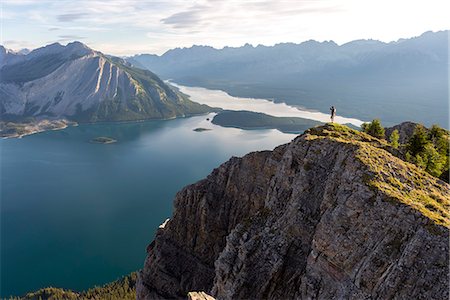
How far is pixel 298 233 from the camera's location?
4234 cm

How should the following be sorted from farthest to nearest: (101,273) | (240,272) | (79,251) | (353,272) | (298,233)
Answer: (79,251)
(101,273)
(240,272)
(298,233)
(353,272)

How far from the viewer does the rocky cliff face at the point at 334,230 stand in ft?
95.8

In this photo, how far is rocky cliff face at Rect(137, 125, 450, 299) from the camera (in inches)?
1149

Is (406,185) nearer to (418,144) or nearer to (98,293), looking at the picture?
(418,144)

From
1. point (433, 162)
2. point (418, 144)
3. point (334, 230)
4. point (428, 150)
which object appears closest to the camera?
point (334, 230)

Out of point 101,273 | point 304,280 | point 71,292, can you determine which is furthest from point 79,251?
point 304,280

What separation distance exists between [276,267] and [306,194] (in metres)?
10.1

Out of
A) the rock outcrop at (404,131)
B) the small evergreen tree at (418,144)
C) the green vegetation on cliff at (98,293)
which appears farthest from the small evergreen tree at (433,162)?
the green vegetation on cliff at (98,293)

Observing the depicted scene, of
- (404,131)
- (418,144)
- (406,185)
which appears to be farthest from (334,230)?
(404,131)

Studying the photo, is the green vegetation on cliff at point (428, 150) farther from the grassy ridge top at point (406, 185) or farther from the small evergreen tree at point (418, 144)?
the grassy ridge top at point (406, 185)

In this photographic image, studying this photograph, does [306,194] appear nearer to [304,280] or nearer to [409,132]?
[304,280]

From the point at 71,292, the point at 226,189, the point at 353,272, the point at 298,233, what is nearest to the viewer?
the point at 353,272

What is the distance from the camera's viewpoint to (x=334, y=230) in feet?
115

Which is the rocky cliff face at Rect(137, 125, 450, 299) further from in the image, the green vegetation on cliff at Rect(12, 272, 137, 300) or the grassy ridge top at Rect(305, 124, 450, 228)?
the green vegetation on cliff at Rect(12, 272, 137, 300)
